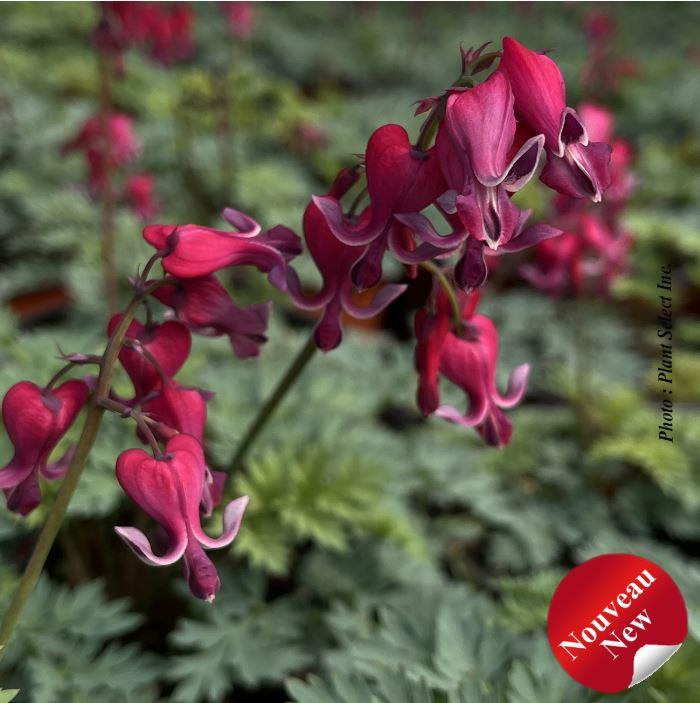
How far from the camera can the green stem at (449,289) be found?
0.93 m

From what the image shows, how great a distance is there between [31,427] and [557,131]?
63 cm

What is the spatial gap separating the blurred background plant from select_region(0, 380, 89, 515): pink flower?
414 millimetres

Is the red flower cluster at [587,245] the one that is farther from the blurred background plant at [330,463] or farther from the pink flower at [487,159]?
the pink flower at [487,159]

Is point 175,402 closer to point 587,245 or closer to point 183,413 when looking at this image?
point 183,413

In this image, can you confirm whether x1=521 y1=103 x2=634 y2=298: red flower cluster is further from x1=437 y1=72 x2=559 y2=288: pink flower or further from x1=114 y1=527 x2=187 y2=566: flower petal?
x1=114 y1=527 x2=187 y2=566: flower petal

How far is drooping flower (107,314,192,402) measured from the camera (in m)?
0.91

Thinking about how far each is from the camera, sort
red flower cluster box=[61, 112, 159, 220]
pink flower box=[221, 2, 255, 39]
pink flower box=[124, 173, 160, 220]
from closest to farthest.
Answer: red flower cluster box=[61, 112, 159, 220] < pink flower box=[124, 173, 160, 220] < pink flower box=[221, 2, 255, 39]

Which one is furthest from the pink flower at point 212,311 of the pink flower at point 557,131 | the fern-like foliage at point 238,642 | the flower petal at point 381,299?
the fern-like foliage at point 238,642

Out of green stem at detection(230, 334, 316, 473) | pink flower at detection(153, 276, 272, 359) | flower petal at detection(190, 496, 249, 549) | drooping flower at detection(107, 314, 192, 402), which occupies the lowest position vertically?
green stem at detection(230, 334, 316, 473)

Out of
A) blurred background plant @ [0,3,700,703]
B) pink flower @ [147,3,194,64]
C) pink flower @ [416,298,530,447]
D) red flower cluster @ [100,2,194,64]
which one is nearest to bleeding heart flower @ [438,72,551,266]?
pink flower @ [416,298,530,447]

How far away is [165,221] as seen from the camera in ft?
8.79

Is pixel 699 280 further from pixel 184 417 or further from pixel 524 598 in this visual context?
pixel 184 417

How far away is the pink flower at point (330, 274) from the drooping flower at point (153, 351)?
151 millimetres

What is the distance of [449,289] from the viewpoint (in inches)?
37.9
